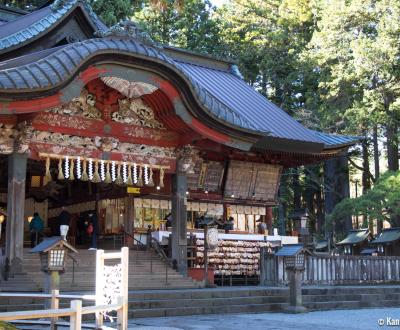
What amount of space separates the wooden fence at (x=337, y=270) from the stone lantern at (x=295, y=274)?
2547 millimetres

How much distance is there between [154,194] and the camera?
18.6 m

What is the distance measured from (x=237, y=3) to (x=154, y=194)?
21.2 meters

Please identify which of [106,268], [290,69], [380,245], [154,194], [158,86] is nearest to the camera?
[106,268]

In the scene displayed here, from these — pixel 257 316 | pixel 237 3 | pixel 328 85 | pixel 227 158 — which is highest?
pixel 237 3

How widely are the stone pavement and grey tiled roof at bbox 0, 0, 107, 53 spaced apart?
33.0 ft

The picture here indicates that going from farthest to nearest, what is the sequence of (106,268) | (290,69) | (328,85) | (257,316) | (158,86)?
(290,69) → (328,85) → (158,86) → (257,316) → (106,268)

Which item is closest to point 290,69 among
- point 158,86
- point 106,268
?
point 158,86

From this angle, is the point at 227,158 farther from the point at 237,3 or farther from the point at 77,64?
the point at 237,3

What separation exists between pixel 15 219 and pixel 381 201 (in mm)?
15309

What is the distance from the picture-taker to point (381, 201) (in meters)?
23.2

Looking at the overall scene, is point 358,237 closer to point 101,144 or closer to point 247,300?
point 247,300

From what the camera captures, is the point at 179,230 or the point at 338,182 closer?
the point at 179,230

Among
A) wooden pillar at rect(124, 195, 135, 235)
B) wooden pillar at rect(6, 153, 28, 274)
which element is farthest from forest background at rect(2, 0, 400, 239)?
wooden pillar at rect(6, 153, 28, 274)

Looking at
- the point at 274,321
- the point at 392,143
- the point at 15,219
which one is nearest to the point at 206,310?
the point at 274,321
